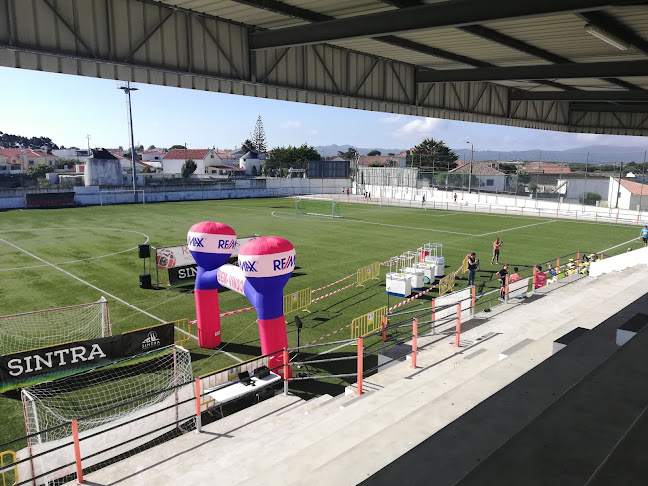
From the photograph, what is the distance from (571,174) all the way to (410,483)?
61695mm

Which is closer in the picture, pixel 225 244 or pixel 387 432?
pixel 387 432

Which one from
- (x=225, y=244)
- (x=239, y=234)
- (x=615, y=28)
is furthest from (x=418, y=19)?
(x=239, y=234)

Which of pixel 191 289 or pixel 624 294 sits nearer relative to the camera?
pixel 624 294

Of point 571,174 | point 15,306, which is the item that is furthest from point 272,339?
point 571,174

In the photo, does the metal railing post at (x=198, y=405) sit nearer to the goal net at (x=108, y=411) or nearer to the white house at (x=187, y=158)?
the goal net at (x=108, y=411)

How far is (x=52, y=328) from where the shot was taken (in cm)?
1661

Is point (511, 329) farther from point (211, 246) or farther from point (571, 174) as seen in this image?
point (571, 174)

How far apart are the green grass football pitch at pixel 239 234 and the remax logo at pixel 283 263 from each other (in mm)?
3275

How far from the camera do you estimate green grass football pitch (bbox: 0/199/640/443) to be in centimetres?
1742

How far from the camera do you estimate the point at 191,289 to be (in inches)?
856

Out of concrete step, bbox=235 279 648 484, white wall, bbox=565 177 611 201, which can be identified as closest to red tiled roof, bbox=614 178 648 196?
white wall, bbox=565 177 611 201

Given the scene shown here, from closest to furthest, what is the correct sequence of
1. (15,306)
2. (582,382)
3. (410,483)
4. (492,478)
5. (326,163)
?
(492,478)
(410,483)
(582,382)
(15,306)
(326,163)

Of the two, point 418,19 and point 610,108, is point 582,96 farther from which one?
point 418,19

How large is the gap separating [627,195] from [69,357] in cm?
5472
